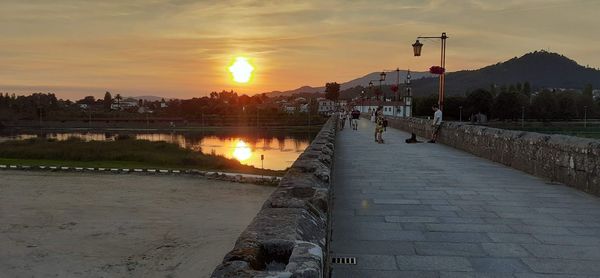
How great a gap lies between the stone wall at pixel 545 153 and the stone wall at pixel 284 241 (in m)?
4.75

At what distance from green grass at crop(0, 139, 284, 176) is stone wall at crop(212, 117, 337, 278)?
118ft

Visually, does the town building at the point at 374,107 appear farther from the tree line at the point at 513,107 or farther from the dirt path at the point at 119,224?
the dirt path at the point at 119,224

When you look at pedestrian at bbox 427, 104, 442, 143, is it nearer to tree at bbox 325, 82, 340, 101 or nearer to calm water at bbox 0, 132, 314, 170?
calm water at bbox 0, 132, 314, 170

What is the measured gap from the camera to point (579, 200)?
6.20 metres

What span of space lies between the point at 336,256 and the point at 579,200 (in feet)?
13.4

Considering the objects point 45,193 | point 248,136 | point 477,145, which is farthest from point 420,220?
point 248,136

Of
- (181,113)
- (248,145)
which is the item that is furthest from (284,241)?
(181,113)

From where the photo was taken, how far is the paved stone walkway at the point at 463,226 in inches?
145

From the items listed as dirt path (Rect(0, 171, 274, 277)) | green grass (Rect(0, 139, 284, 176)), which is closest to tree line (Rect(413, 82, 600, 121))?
green grass (Rect(0, 139, 284, 176))

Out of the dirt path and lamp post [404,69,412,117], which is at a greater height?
lamp post [404,69,412,117]

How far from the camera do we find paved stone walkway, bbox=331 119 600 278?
368 centimetres

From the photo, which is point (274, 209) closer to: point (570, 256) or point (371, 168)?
point (570, 256)

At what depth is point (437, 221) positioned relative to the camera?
5.11 meters

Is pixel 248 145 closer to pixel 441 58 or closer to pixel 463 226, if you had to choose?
pixel 441 58
